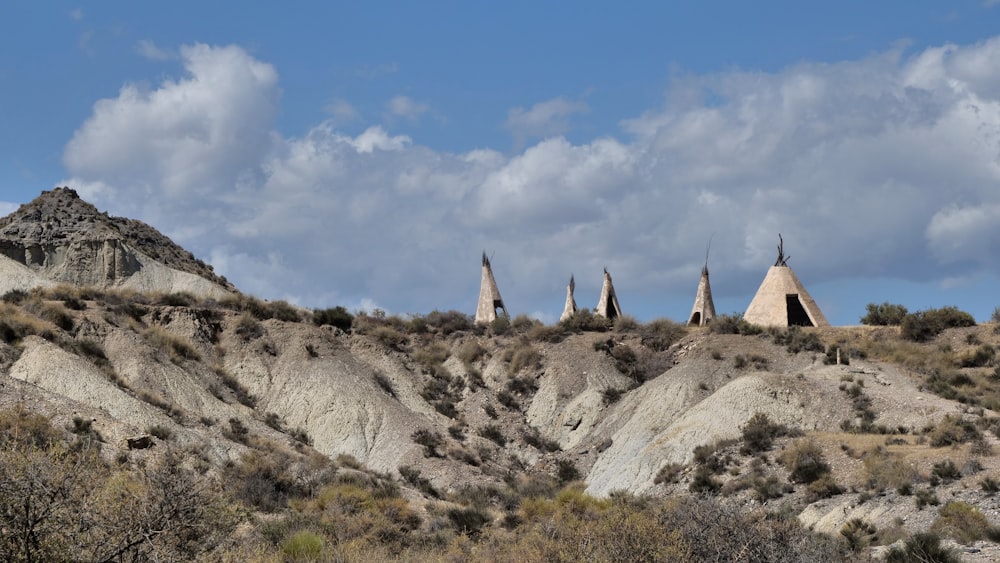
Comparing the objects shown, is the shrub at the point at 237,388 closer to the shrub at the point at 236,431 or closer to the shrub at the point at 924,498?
the shrub at the point at 236,431

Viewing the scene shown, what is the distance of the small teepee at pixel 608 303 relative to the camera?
57.3 metres

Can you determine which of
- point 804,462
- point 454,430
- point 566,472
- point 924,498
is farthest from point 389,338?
point 924,498

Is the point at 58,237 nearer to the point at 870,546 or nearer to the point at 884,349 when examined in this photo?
the point at 884,349

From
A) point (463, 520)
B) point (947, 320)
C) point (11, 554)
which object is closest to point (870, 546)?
point (463, 520)

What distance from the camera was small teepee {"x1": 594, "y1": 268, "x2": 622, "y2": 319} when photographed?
188 feet

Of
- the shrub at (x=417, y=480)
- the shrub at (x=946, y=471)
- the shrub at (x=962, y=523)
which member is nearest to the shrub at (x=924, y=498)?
the shrub at (x=962, y=523)

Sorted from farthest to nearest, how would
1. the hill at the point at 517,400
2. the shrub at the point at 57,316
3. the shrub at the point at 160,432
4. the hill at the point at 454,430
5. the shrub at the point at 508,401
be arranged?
the shrub at the point at 508,401 → the shrub at the point at 57,316 → the shrub at the point at 160,432 → the hill at the point at 517,400 → the hill at the point at 454,430

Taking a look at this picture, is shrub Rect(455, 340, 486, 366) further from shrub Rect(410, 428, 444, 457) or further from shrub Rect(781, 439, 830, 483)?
shrub Rect(781, 439, 830, 483)

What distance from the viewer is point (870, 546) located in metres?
20.6

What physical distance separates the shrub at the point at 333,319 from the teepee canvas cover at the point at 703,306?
18460mm

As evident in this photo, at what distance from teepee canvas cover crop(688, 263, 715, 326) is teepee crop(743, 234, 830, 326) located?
3.52m

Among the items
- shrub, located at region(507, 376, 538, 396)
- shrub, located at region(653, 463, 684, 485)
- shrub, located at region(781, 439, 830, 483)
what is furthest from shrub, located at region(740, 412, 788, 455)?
shrub, located at region(507, 376, 538, 396)

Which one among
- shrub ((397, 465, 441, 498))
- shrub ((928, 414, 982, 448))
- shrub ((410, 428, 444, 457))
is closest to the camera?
shrub ((928, 414, 982, 448))

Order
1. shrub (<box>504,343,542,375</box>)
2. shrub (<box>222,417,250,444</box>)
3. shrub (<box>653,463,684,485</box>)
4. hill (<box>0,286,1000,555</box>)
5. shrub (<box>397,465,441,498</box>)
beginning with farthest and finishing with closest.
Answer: shrub (<box>504,343,542,375</box>) → shrub (<box>222,417,250,444</box>) → shrub (<box>397,465,441,498</box>) → shrub (<box>653,463,684,485</box>) → hill (<box>0,286,1000,555</box>)
